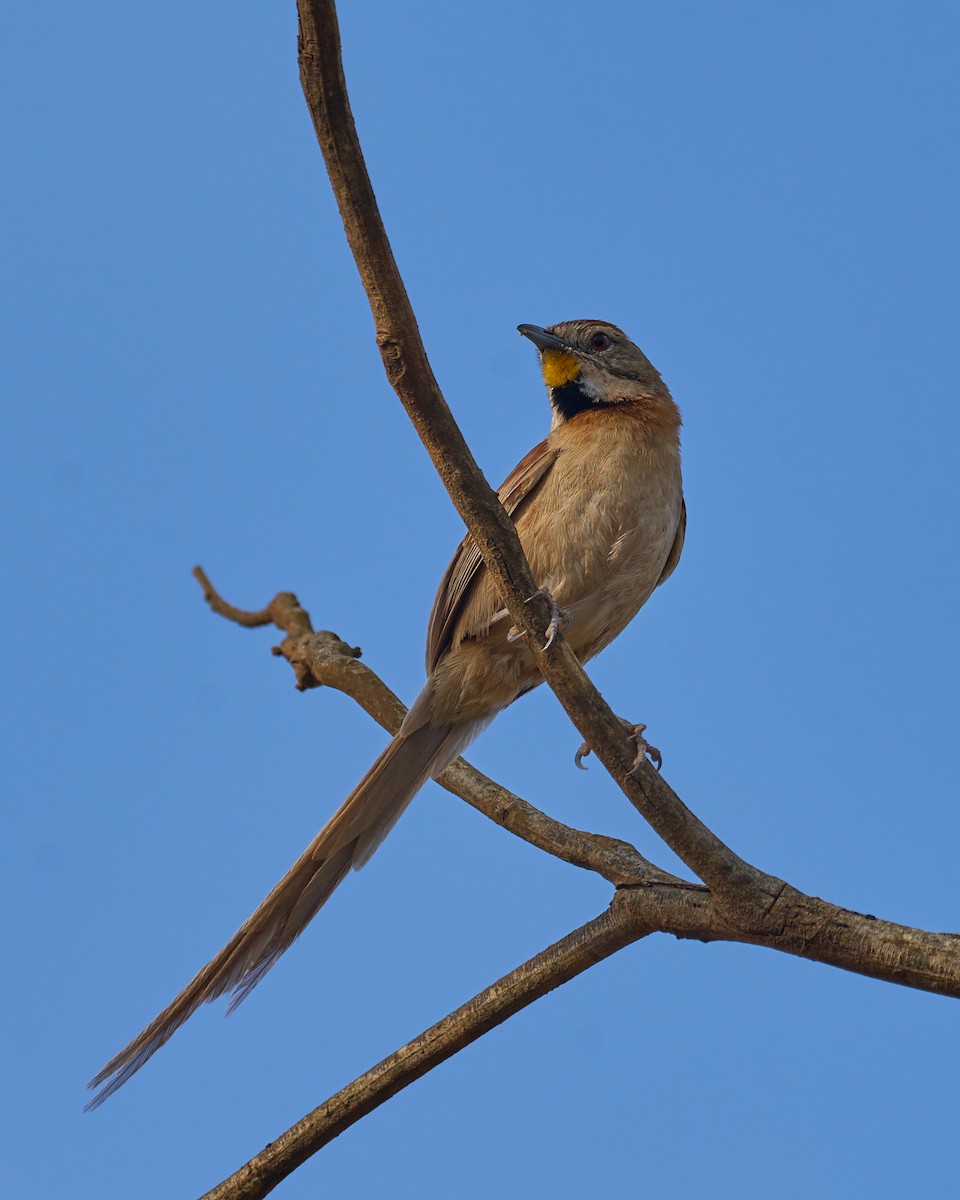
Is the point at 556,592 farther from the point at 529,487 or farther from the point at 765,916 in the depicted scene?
the point at 765,916

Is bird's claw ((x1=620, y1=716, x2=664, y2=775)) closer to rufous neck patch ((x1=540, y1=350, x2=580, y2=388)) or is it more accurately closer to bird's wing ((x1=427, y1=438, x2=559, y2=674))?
bird's wing ((x1=427, y1=438, x2=559, y2=674))

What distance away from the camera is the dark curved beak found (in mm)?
6383

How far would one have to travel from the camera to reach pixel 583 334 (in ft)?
21.2

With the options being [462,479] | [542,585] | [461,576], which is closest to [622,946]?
[542,585]

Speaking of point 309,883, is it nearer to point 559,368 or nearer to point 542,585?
point 542,585

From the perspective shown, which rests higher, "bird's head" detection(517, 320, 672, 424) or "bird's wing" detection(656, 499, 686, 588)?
"bird's head" detection(517, 320, 672, 424)

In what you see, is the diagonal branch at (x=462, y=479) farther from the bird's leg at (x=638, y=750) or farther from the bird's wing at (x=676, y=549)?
the bird's wing at (x=676, y=549)

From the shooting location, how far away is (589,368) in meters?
6.36

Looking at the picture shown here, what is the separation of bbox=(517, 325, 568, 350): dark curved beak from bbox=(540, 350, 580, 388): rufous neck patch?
30 millimetres

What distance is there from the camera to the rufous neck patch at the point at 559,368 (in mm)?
6359

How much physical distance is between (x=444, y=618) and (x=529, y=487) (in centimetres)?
74

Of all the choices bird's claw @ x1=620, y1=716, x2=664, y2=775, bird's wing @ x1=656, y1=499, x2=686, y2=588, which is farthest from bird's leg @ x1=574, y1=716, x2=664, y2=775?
bird's wing @ x1=656, y1=499, x2=686, y2=588

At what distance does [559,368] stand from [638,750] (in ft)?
9.22

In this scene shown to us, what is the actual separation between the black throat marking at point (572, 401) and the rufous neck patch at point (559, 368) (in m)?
0.03
